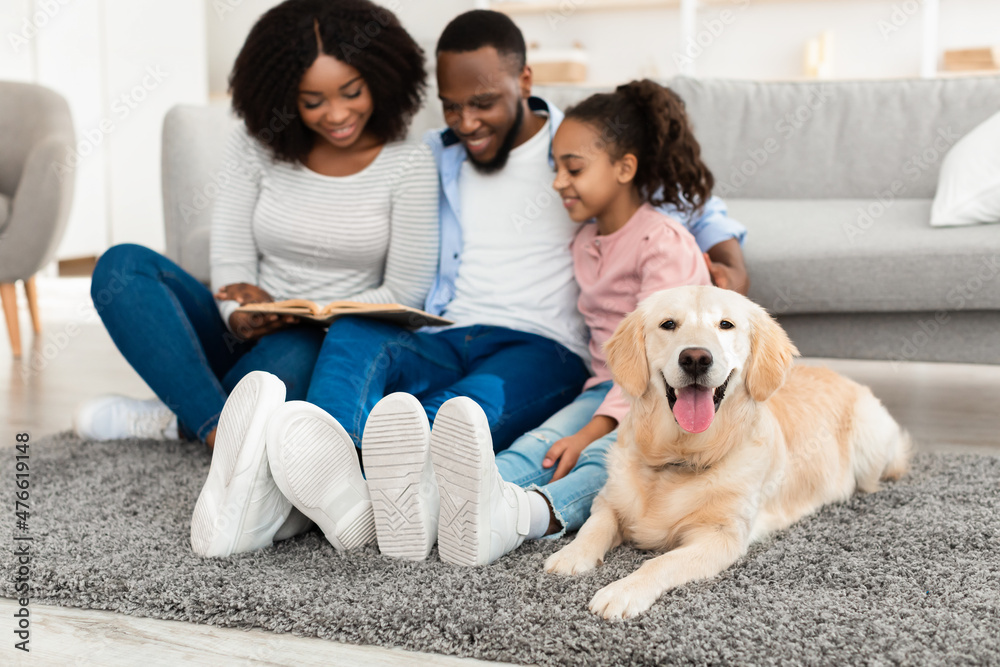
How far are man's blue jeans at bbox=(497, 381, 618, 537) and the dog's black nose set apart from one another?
33cm

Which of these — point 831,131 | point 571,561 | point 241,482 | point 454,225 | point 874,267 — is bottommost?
point 571,561

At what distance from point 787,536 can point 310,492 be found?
2.74 ft

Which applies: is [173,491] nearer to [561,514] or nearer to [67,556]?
[67,556]

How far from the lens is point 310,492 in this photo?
1299mm

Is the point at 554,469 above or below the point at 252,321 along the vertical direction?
below

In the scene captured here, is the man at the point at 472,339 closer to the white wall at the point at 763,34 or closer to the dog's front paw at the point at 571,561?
the dog's front paw at the point at 571,561

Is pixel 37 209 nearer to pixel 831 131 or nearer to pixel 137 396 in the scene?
pixel 137 396

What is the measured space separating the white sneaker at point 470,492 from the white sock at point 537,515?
44 millimetres

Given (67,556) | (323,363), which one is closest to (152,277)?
(323,363)

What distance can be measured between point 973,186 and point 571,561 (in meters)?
1.72

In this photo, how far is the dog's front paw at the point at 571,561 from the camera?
1.27 metres

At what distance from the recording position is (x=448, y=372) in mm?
1788

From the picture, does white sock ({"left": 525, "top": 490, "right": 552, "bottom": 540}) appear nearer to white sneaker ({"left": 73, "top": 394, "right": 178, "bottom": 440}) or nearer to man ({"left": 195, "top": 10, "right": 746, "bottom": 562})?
man ({"left": 195, "top": 10, "right": 746, "bottom": 562})

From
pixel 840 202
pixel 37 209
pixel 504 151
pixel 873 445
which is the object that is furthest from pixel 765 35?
pixel 37 209
